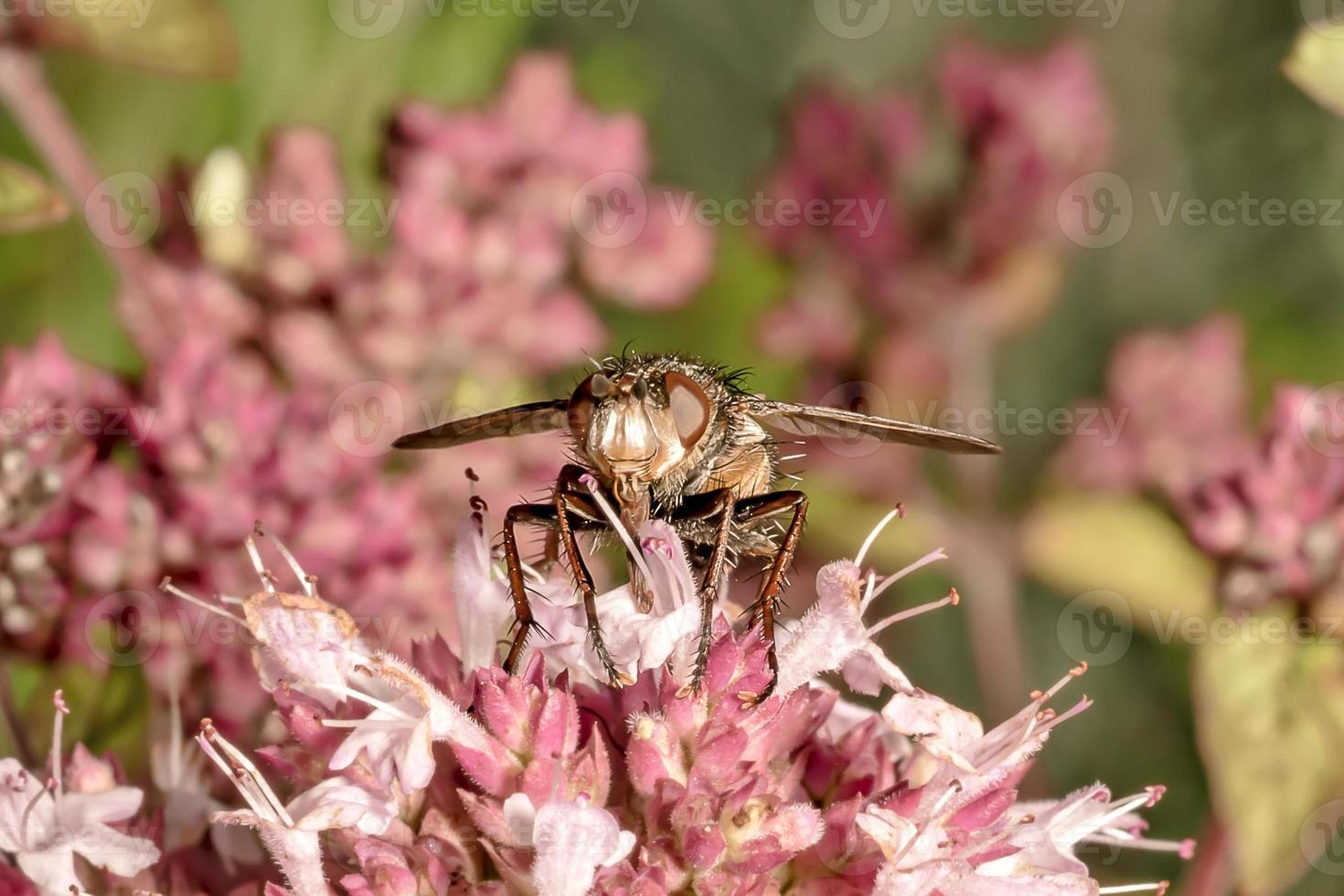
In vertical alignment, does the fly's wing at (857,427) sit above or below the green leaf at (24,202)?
below

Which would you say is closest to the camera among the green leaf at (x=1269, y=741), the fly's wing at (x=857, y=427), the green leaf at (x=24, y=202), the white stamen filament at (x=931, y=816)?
the white stamen filament at (x=931, y=816)

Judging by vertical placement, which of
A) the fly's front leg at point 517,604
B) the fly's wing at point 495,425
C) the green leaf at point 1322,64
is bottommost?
the fly's front leg at point 517,604

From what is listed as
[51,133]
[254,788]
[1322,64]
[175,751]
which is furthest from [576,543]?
[51,133]

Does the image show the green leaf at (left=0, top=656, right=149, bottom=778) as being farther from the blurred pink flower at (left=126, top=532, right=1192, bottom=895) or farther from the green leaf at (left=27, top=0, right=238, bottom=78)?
the green leaf at (left=27, top=0, right=238, bottom=78)

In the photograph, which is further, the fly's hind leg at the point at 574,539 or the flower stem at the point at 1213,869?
the flower stem at the point at 1213,869

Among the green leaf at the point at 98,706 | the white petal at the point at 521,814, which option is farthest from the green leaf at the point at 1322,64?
the green leaf at the point at 98,706

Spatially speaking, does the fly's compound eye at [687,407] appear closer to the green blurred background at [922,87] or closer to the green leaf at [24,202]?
the green leaf at [24,202]

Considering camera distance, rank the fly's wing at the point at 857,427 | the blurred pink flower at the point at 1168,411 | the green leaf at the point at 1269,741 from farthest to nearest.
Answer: the blurred pink flower at the point at 1168,411 < the green leaf at the point at 1269,741 < the fly's wing at the point at 857,427
